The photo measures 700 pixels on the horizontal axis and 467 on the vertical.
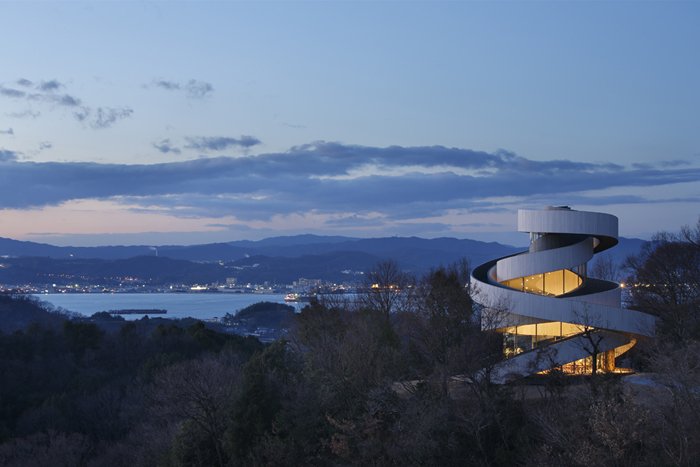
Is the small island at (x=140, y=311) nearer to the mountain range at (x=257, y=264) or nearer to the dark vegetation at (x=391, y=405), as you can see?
the mountain range at (x=257, y=264)

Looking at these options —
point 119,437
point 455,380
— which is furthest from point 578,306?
point 119,437

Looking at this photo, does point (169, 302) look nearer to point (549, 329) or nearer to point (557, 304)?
point (549, 329)

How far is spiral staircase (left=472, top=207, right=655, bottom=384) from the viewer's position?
93.6 feet

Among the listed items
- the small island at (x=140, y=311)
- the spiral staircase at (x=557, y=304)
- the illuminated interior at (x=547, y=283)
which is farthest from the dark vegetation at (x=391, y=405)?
the small island at (x=140, y=311)

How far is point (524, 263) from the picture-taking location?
3053cm

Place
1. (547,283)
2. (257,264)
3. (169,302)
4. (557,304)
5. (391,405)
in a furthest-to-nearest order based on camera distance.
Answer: (257,264) < (169,302) < (547,283) < (557,304) < (391,405)

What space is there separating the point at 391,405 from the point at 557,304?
718cm

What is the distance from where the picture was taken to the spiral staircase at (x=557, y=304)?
28516 millimetres

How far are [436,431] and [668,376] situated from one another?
7332 millimetres

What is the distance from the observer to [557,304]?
28.6 m

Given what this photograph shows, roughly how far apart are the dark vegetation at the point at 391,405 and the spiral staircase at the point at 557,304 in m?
1.04

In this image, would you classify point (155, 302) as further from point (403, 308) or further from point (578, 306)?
point (578, 306)

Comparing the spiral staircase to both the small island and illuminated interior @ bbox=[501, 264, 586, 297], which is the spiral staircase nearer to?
illuminated interior @ bbox=[501, 264, 586, 297]

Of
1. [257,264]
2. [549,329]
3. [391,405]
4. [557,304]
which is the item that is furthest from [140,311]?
[557,304]
